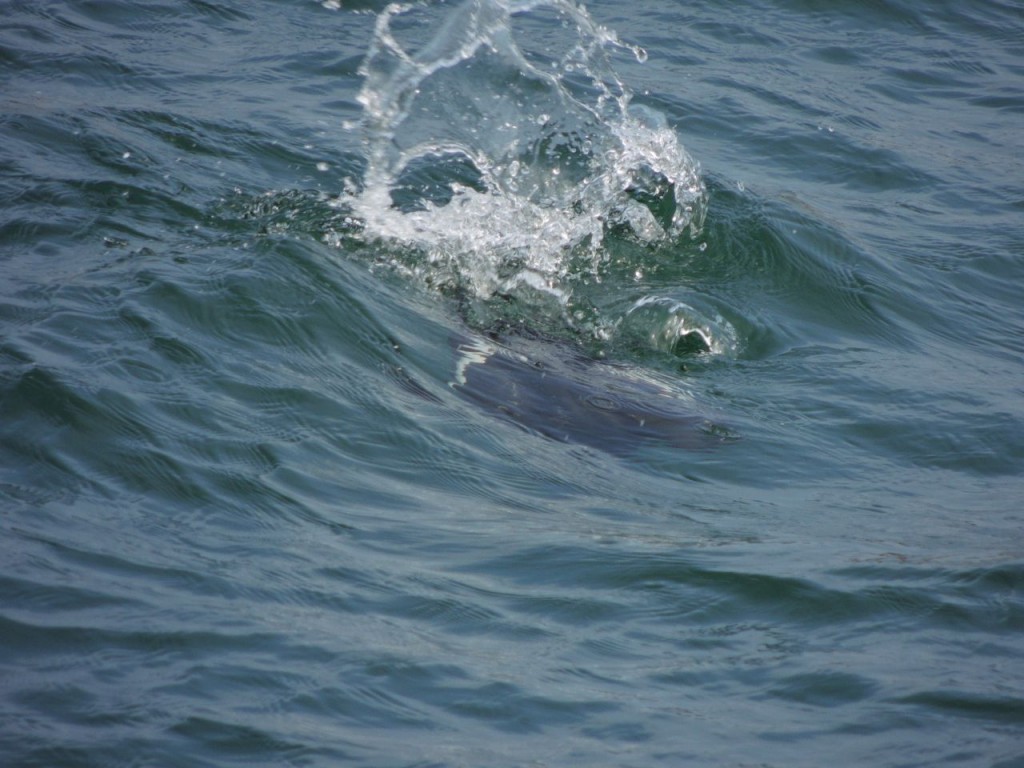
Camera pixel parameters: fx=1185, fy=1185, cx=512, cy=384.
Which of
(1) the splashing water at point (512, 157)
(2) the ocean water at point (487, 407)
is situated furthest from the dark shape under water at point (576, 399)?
(1) the splashing water at point (512, 157)

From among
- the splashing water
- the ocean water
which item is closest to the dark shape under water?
the ocean water

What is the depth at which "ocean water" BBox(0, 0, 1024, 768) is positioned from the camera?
132 inches

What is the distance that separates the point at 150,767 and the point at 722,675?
1.71 metres

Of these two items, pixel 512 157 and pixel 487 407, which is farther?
pixel 512 157

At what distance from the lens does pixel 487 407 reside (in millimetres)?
5352

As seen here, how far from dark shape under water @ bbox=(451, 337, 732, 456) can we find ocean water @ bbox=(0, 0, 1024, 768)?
3 cm

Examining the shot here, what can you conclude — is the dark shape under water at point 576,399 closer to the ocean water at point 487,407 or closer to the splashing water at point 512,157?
the ocean water at point 487,407

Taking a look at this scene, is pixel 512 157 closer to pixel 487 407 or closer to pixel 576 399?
pixel 576 399

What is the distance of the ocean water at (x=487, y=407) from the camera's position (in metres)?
3.35

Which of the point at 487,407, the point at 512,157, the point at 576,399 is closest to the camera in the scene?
the point at 487,407

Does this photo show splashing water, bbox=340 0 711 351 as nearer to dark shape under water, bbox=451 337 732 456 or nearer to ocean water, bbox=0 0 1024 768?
ocean water, bbox=0 0 1024 768

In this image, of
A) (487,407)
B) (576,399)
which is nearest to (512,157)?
(576,399)

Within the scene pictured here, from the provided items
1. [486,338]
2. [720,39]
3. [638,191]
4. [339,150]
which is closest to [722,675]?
[486,338]

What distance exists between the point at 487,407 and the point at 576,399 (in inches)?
18.0
